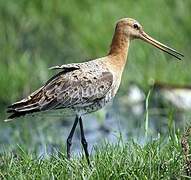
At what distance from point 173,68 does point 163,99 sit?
89cm

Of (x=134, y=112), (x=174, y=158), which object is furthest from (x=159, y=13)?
(x=174, y=158)

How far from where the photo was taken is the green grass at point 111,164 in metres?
6.25

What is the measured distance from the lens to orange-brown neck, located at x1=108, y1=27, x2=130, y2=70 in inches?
309

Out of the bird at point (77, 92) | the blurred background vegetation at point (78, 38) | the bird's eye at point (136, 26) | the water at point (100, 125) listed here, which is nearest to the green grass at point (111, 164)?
the bird at point (77, 92)

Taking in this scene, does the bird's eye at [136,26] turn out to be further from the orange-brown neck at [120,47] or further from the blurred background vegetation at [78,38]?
the blurred background vegetation at [78,38]

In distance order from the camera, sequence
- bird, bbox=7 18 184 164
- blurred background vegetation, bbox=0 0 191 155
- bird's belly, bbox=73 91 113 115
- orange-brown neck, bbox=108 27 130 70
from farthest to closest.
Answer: blurred background vegetation, bbox=0 0 191 155, orange-brown neck, bbox=108 27 130 70, bird's belly, bbox=73 91 113 115, bird, bbox=7 18 184 164

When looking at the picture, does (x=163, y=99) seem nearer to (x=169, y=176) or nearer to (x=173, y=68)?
(x=173, y=68)

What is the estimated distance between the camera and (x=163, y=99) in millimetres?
11023

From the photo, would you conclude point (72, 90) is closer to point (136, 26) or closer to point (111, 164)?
point (136, 26)

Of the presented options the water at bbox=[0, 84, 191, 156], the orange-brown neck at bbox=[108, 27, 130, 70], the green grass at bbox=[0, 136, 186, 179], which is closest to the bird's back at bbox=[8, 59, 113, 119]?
the orange-brown neck at bbox=[108, 27, 130, 70]

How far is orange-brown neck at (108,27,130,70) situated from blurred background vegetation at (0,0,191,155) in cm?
339

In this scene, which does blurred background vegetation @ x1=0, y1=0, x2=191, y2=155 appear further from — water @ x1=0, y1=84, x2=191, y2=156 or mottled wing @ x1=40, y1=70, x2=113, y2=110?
mottled wing @ x1=40, y1=70, x2=113, y2=110

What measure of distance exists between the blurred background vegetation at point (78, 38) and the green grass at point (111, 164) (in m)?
4.46

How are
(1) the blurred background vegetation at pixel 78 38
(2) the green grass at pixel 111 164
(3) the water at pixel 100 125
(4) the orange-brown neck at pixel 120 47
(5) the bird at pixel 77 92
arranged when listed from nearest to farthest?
(2) the green grass at pixel 111 164 < (5) the bird at pixel 77 92 < (4) the orange-brown neck at pixel 120 47 < (3) the water at pixel 100 125 < (1) the blurred background vegetation at pixel 78 38
